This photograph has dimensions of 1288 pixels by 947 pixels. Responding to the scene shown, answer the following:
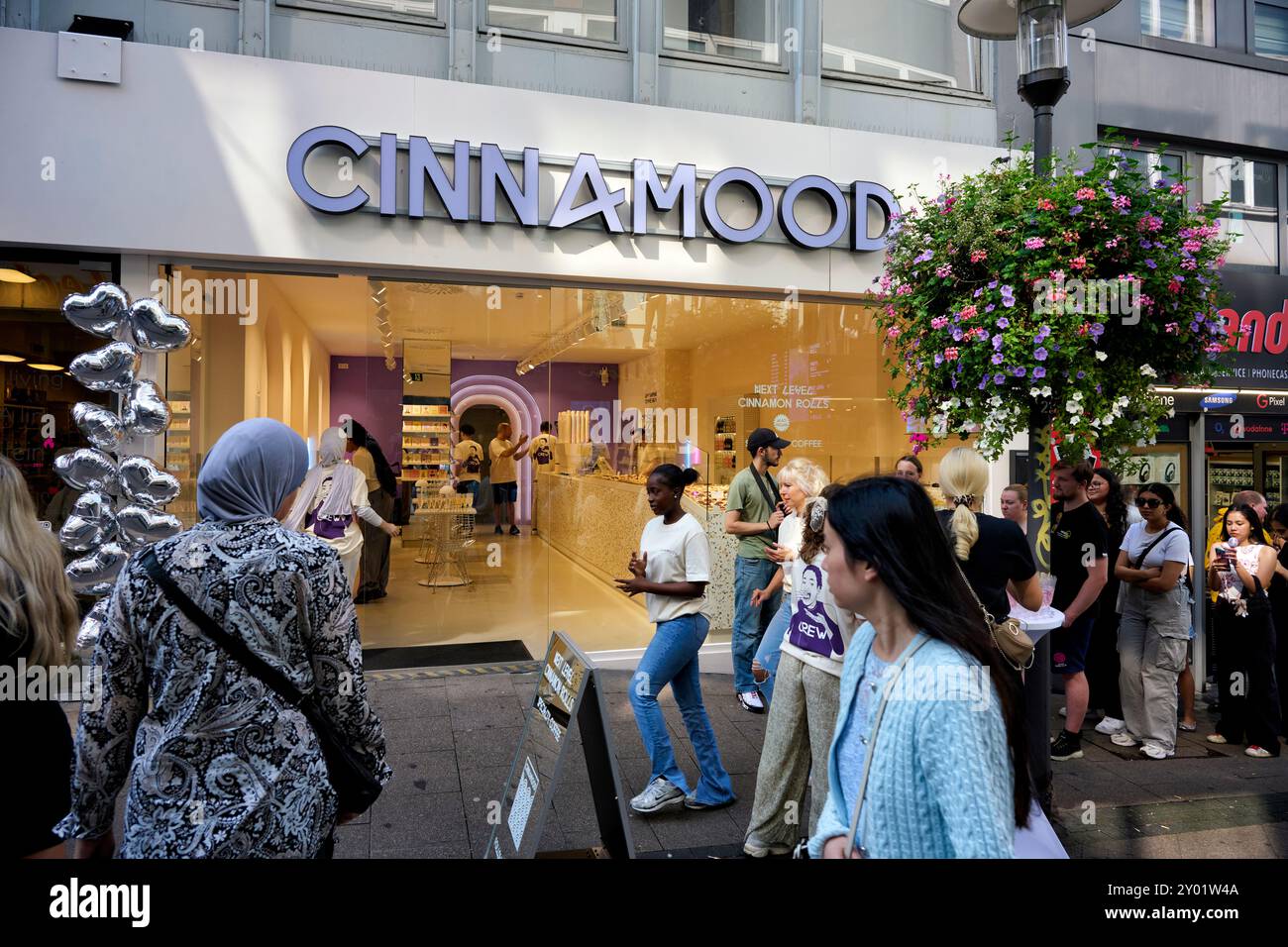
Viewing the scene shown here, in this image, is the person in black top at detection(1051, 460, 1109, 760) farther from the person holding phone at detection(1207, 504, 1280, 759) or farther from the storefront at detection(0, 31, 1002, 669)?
the storefront at detection(0, 31, 1002, 669)

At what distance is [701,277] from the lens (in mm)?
7473

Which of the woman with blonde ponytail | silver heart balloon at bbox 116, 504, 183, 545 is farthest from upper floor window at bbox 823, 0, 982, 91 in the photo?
silver heart balloon at bbox 116, 504, 183, 545

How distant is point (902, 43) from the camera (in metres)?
8.34

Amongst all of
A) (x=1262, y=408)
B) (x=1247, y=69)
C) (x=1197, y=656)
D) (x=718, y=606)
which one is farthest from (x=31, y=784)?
(x=1247, y=69)

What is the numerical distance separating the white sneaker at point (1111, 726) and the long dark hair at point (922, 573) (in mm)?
5189

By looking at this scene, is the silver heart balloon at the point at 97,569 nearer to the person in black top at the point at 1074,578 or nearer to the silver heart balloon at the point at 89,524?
the silver heart balloon at the point at 89,524

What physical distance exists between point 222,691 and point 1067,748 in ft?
17.8

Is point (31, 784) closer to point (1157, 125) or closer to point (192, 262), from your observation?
point (192, 262)

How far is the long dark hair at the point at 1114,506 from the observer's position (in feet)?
21.1

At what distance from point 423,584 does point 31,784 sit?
5339 millimetres

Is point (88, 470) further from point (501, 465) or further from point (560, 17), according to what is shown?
Answer: point (560, 17)

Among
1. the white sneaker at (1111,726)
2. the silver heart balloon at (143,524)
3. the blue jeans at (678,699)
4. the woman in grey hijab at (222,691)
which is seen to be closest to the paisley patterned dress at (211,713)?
the woman in grey hijab at (222,691)

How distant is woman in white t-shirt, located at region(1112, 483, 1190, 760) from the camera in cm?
578

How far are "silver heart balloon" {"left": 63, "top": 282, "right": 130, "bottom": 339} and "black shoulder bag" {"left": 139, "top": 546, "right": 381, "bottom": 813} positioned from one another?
4.47 metres
